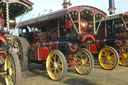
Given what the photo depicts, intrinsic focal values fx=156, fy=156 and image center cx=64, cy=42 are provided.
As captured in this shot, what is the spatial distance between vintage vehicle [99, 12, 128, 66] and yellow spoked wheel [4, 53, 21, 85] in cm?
450

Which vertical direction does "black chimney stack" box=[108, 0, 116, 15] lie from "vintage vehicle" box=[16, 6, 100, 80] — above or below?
above

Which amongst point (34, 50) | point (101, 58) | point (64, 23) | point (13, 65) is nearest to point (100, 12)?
point (64, 23)

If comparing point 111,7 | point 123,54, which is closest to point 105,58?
point 123,54

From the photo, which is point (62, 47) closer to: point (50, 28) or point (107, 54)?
point (50, 28)

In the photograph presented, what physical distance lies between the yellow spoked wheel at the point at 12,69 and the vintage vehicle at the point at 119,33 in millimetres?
4495

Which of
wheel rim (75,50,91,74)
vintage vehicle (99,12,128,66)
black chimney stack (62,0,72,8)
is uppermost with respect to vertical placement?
black chimney stack (62,0,72,8)

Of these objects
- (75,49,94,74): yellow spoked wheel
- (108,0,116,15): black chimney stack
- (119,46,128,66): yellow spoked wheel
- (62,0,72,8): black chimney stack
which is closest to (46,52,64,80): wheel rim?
(75,49,94,74): yellow spoked wheel

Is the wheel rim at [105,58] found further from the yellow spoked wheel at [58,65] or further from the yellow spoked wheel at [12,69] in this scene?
the yellow spoked wheel at [12,69]

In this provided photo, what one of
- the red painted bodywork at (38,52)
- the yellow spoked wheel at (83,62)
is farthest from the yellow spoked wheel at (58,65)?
the yellow spoked wheel at (83,62)

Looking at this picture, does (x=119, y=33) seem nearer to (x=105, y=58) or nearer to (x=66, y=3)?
(x=105, y=58)

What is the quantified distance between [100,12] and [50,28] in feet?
6.07

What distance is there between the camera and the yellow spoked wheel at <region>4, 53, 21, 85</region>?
2943 mm

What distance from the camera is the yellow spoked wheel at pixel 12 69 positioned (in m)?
2.94

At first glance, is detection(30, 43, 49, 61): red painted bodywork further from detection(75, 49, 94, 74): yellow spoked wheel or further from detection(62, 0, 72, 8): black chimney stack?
detection(62, 0, 72, 8): black chimney stack
